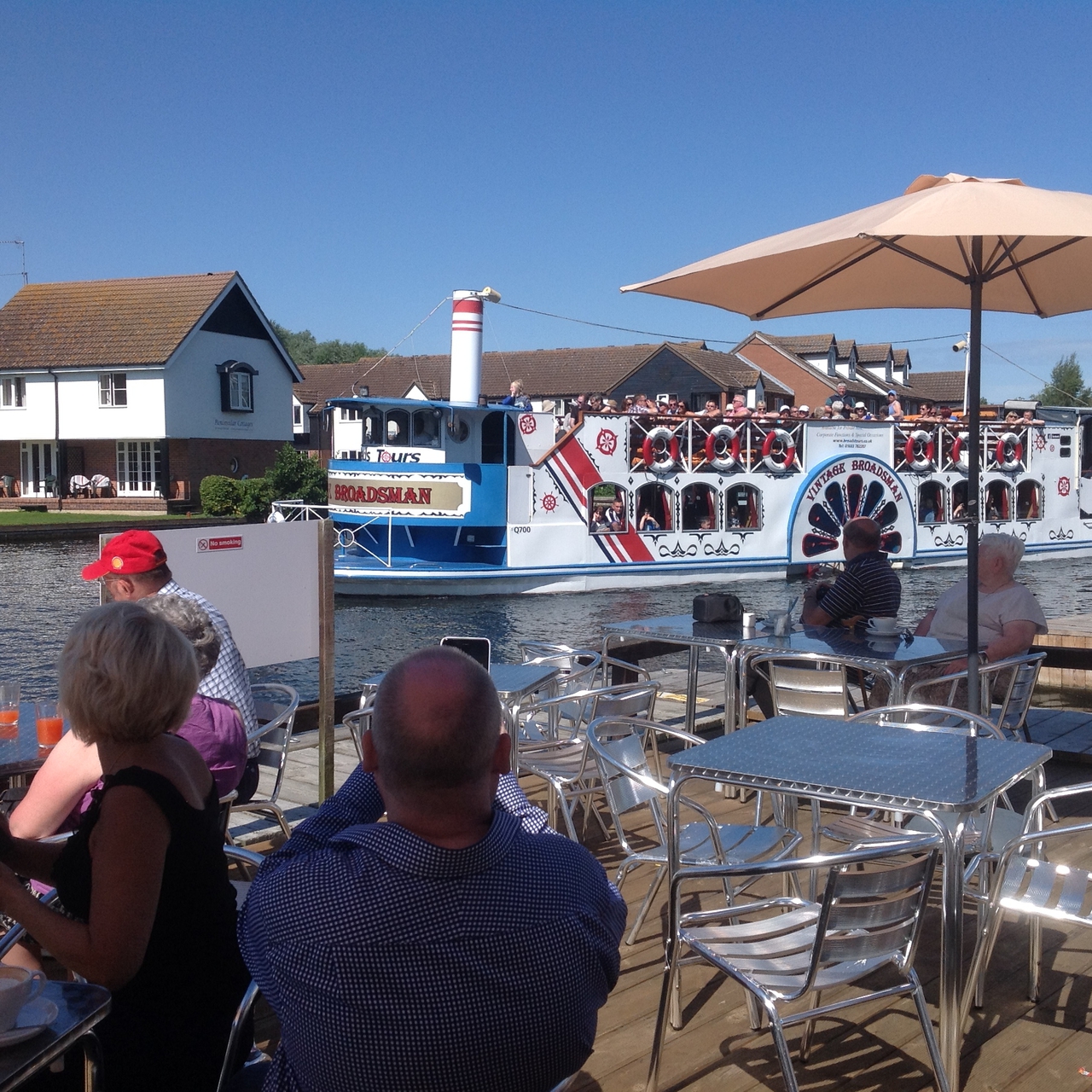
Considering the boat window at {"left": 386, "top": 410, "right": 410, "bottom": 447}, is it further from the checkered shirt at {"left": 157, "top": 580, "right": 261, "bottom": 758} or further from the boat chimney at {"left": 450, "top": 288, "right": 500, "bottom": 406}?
the checkered shirt at {"left": 157, "top": 580, "right": 261, "bottom": 758}

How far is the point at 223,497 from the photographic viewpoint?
33562 mm

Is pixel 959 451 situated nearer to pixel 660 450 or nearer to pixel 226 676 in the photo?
pixel 660 450

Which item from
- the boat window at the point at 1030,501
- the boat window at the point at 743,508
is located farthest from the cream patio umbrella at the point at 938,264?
the boat window at the point at 1030,501

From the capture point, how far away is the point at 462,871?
A: 5.16 ft

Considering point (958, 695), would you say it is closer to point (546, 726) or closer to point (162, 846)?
point (546, 726)

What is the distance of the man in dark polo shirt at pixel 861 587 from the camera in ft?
19.3

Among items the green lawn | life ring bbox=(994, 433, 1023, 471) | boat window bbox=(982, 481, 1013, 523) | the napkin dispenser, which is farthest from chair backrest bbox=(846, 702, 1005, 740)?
the green lawn

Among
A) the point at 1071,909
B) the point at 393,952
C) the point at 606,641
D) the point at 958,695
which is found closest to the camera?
the point at 393,952

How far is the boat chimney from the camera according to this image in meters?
22.5

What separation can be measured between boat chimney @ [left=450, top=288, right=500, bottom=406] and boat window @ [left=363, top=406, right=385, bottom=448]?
1835mm

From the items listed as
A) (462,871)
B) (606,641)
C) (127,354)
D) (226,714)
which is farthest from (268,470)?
(462,871)

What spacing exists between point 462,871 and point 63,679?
1.07m

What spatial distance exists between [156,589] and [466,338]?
1920cm

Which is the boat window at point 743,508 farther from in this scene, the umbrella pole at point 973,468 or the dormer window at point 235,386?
the dormer window at point 235,386
